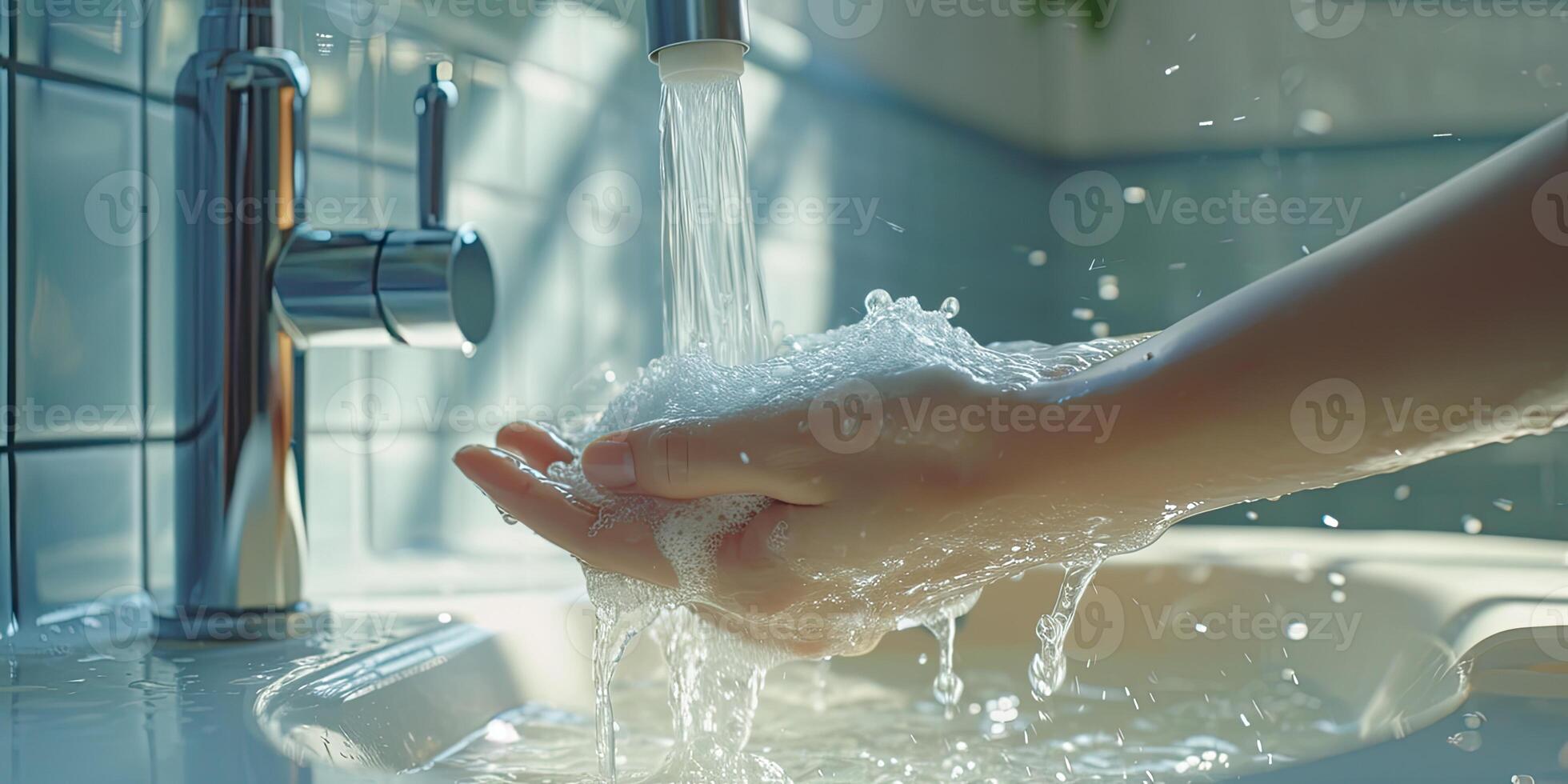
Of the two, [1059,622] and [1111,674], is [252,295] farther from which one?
[1111,674]

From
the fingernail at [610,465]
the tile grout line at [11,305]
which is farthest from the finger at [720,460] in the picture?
the tile grout line at [11,305]

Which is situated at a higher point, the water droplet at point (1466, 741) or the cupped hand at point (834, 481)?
the cupped hand at point (834, 481)

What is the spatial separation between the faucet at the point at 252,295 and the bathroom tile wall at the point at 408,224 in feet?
0.10

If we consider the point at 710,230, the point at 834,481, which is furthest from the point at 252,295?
the point at 834,481

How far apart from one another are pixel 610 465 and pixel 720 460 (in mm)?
40

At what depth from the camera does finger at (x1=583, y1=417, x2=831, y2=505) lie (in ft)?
1.23

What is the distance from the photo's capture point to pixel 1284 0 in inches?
95.6

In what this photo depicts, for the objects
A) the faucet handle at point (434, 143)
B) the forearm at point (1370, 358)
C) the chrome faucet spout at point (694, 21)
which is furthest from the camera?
the faucet handle at point (434, 143)

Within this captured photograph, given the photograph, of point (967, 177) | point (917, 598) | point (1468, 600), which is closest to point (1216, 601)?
point (1468, 600)

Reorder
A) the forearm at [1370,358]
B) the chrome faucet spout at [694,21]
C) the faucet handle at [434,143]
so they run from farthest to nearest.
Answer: the faucet handle at [434,143] → the chrome faucet spout at [694,21] → the forearm at [1370,358]

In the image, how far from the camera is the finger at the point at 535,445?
51 cm

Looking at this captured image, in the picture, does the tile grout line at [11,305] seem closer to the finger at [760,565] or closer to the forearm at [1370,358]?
the finger at [760,565]

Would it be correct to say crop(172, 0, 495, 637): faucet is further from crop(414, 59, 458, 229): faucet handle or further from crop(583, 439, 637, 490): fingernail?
crop(583, 439, 637, 490): fingernail

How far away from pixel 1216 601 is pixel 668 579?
53cm
